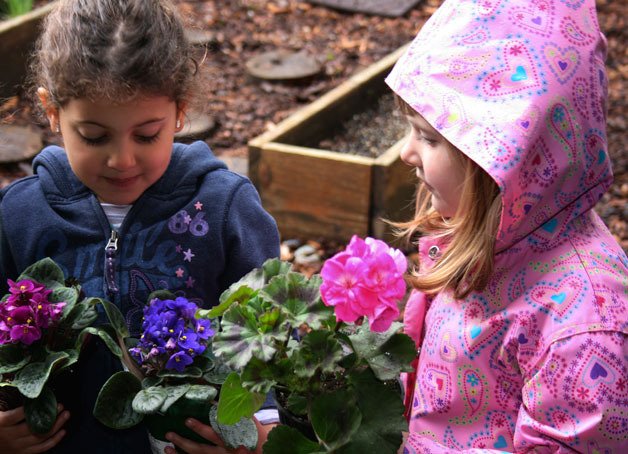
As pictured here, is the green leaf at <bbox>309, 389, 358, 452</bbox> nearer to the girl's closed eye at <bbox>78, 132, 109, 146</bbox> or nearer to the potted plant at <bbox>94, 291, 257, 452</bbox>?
the potted plant at <bbox>94, 291, 257, 452</bbox>

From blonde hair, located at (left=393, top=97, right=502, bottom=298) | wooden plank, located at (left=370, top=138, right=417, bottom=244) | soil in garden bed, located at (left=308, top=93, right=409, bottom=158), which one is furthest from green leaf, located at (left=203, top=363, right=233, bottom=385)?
soil in garden bed, located at (left=308, top=93, right=409, bottom=158)

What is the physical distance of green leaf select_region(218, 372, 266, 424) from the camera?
1.59 m

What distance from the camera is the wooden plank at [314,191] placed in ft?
12.7

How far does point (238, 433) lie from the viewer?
1.76 meters

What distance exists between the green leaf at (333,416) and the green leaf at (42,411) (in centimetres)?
56

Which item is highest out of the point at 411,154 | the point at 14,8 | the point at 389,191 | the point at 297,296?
the point at 411,154

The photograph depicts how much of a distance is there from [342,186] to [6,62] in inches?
90.2

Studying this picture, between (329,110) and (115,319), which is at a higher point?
→ (115,319)

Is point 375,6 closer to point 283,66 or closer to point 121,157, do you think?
point 283,66

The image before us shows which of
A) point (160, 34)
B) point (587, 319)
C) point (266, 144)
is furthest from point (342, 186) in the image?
point (587, 319)

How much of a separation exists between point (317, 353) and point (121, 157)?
63 cm

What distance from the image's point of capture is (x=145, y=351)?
1.72m

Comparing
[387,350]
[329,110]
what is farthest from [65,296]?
[329,110]

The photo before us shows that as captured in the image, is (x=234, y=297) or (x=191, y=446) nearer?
(x=234, y=297)
